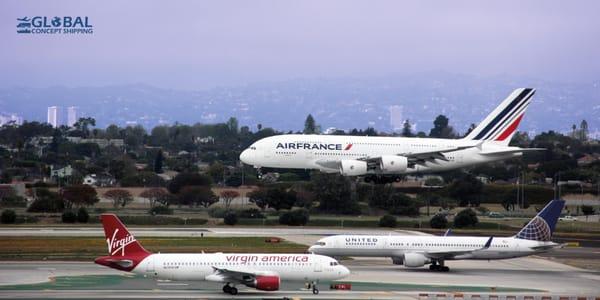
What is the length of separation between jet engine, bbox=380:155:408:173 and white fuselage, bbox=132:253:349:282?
36917 mm

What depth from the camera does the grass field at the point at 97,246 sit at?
65381mm

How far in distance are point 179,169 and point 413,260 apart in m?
110

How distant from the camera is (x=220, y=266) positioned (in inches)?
1964

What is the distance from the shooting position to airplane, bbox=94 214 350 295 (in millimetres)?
49438

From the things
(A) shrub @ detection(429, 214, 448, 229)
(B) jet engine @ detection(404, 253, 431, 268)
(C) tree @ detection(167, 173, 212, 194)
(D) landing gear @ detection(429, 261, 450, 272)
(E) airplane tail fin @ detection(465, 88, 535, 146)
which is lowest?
(D) landing gear @ detection(429, 261, 450, 272)

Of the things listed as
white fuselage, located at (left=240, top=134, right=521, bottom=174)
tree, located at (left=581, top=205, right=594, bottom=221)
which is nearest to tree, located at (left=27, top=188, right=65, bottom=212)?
white fuselage, located at (left=240, top=134, right=521, bottom=174)

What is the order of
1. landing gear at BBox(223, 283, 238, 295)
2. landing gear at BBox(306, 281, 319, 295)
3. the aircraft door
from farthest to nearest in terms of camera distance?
the aircraft door
landing gear at BBox(306, 281, 319, 295)
landing gear at BBox(223, 283, 238, 295)

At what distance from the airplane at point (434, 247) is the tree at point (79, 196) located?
48.2 m

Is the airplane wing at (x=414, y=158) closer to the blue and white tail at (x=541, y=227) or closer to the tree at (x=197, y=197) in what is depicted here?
the tree at (x=197, y=197)

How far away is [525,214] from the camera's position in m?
105

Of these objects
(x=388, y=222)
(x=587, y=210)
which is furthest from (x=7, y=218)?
(x=587, y=210)

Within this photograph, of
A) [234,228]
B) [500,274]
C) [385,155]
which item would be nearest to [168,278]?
[500,274]

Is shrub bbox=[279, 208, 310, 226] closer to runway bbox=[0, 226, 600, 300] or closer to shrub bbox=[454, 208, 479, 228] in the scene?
shrub bbox=[454, 208, 479, 228]

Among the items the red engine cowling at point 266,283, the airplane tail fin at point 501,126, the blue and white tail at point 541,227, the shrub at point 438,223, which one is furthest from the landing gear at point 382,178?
the red engine cowling at point 266,283
